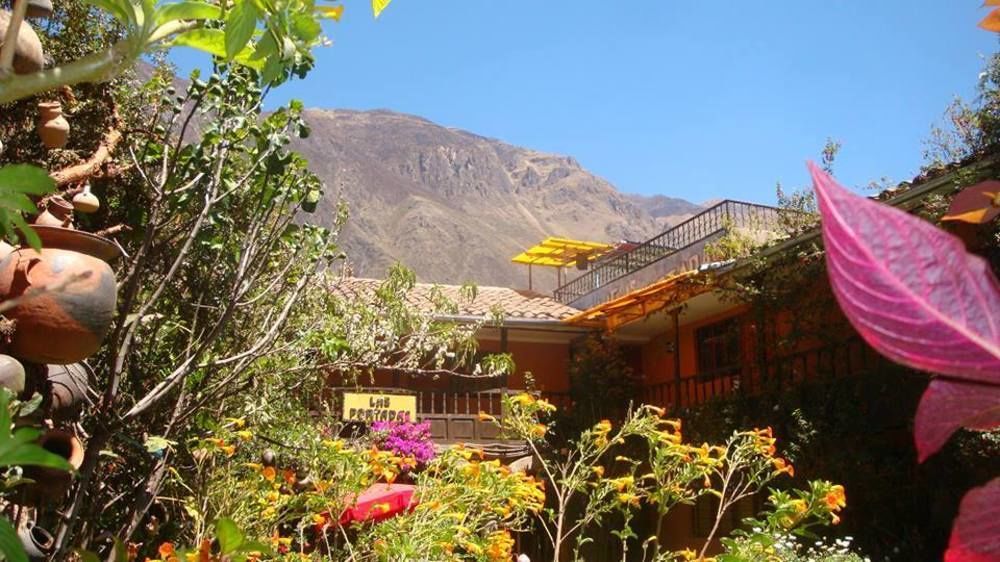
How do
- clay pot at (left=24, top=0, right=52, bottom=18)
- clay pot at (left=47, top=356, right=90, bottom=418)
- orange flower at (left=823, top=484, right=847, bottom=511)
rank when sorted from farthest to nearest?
1. orange flower at (left=823, top=484, right=847, bottom=511)
2. clay pot at (left=47, top=356, right=90, bottom=418)
3. clay pot at (left=24, top=0, right=52, bottom=18)

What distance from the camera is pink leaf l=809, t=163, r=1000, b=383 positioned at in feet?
1.01

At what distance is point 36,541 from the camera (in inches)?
Answer: 121

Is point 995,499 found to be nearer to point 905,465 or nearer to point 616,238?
point 905,465

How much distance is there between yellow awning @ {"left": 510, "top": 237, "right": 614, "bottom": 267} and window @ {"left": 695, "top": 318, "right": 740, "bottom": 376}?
10140mm

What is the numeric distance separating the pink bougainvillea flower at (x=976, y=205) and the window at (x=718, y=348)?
1337 centimetres

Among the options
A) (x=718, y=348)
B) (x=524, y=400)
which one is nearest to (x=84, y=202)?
(x=524, y=400)

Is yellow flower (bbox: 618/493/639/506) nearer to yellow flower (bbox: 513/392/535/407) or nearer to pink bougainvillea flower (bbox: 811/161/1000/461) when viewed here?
yellow flower (bbox: 513/392/535/407)

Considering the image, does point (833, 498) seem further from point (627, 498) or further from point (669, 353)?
point (669, 353)

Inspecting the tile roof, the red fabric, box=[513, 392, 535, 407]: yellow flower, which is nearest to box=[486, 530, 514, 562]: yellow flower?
box=[513, 392, 535, 407]: yellow flower

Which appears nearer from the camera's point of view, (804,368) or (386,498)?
(386,498)

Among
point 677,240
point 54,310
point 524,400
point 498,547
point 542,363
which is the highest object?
point 677,240

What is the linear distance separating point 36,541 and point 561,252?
24216 millimetres

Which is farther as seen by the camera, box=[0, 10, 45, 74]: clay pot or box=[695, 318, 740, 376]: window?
box=[695, 318, 740, 376]: window

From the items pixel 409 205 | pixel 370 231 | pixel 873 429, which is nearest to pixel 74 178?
pixel 873 429
